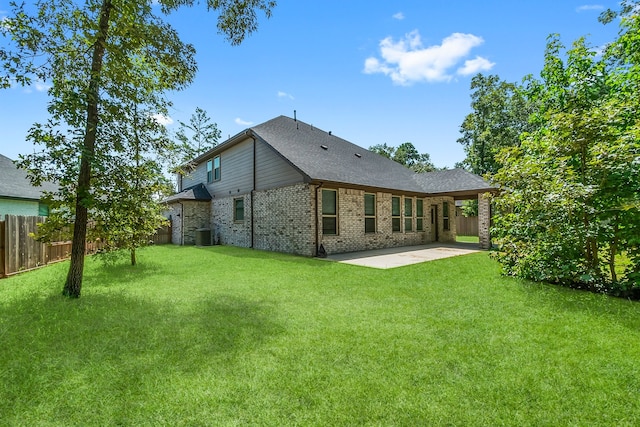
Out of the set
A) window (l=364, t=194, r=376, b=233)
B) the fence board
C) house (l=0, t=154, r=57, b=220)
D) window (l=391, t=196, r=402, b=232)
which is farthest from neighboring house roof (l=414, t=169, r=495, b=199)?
house (l=0, t=154, r=57, b=220)

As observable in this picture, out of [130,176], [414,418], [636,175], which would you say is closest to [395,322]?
[414,418]

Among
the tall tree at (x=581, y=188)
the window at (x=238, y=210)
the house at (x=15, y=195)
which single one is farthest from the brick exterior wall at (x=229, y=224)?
the tall tree at (x=581, y=188)

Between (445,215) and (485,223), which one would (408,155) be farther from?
(485,223)

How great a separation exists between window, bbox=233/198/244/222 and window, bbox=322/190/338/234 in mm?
5248

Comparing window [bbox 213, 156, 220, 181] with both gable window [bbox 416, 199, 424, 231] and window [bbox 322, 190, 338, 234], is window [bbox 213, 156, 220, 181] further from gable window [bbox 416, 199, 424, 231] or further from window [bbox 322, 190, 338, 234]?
gable window [bbox 416, 199, 424, 231]

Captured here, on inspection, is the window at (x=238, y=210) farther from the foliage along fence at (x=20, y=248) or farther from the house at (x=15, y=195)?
the house at (x=15, y=195)

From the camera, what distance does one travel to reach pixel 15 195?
14398mm

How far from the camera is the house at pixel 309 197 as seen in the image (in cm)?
1097

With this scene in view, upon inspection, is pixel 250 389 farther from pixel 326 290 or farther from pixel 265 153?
pixel 265 153

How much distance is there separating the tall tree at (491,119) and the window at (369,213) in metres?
15.3

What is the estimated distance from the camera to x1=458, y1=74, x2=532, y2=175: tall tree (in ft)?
77.7

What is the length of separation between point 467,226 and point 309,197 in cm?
1779

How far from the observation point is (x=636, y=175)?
4938 mm

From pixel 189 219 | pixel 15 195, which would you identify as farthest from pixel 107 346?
→ pixel 15 195
